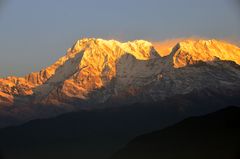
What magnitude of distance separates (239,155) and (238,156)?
61 centimetres

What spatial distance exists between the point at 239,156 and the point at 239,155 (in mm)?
950

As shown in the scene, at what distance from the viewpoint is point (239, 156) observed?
103500 mm

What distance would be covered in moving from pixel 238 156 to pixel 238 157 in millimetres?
637

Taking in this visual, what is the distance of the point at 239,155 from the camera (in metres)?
104

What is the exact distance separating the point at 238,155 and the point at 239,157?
2.01 meters

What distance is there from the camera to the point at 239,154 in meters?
105

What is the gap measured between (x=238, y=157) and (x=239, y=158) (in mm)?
876

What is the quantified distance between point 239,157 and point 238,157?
44 cm

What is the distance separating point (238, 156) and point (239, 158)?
1.51 meters

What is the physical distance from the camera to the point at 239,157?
10281 cm

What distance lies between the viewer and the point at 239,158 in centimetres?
10238

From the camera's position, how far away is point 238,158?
103 m

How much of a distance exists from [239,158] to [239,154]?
305cm

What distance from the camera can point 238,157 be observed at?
339ft
